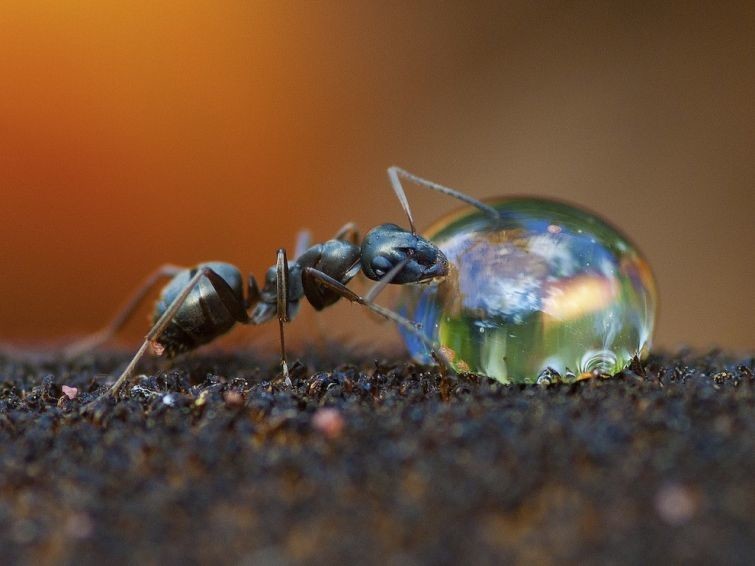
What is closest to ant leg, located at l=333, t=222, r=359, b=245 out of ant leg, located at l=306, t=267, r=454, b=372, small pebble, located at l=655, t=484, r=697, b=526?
ant leg, located at l=306, t=267, r=454, b=372

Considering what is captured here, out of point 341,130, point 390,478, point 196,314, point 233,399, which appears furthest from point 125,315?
point 341,130

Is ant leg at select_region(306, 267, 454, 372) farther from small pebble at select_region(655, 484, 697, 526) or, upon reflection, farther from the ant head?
small pebble at select_region(655, 484, 697, 526)

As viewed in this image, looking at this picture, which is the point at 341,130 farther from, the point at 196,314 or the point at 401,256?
the point at 401,256

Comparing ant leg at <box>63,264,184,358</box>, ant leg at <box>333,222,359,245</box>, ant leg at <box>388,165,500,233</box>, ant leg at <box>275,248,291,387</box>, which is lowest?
ant leg at <box>63,264,184,358</box>

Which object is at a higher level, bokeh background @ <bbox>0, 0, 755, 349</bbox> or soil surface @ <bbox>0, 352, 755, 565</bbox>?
bokeh background @ <bbox>0, 0, 755, 349</bbox>

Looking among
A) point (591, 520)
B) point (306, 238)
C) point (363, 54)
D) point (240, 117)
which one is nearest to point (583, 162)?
point (363, 54)

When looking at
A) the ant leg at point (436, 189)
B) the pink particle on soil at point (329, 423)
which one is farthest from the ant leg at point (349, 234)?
the pink particle on soil at point (329, 423)
